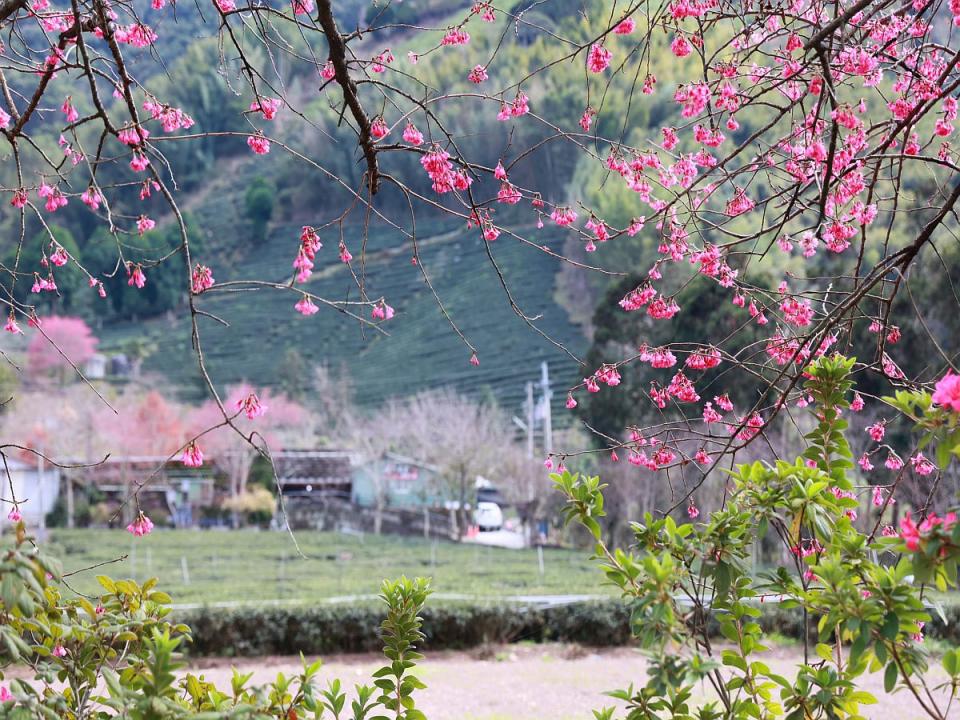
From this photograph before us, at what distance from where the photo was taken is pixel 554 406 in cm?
2761

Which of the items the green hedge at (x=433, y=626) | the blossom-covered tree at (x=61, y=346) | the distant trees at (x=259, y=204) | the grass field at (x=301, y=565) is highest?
the distant trees at (x=259, y=204)

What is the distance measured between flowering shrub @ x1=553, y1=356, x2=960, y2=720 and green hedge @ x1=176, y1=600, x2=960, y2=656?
261 inches

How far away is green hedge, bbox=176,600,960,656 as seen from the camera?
7.95m

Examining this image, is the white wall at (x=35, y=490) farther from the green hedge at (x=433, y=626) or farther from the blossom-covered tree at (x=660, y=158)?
the blossom-covered tree at (x=660, y=158)

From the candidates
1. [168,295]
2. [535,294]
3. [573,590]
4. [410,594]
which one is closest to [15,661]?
[410,594]

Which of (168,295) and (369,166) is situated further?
(168,295)

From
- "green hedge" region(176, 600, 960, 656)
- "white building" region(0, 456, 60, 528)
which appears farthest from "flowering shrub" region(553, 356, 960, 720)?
"white building" region(0, 456, 60, 528)

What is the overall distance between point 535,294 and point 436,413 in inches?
511

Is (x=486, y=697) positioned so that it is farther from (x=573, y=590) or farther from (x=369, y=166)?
(x=369, y=166)

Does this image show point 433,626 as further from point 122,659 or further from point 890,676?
point 890,676

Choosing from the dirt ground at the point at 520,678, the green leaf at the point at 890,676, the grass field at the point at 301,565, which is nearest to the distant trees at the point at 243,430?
the grass field at the point at 301,565

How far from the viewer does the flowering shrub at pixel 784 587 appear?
1215mm

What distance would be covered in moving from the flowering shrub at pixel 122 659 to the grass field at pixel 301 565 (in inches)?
290

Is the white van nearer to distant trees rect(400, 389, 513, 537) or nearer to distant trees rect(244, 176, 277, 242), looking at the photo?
distant trees rect(400, 389, 513, 537)
